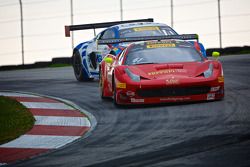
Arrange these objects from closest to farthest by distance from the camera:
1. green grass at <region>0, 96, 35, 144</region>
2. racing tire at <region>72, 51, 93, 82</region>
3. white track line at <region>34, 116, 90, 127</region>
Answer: green grass at <region>0, 96, 35, 144</region>
white track line at <region>34, 116, 90, 127</region>
racing tire at <region>72, 51, 93, 82</region>

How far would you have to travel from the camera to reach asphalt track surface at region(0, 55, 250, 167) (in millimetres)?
7781

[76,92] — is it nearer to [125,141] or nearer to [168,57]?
[168,57]

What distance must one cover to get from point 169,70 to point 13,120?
2.48 m

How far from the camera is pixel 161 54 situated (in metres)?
13.3

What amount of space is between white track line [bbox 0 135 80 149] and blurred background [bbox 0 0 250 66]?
14277 millimetres

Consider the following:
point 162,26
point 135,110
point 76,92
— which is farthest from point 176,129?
point 162,26

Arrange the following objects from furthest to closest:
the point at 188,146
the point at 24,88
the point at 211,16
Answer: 1. the point at 211,16
2. the point at 24,88
3. the point at 188,146

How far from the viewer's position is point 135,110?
12.1 m

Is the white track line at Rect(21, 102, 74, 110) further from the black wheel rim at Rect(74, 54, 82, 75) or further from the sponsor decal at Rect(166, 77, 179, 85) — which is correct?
the black wheel rim at Rect(74, 54, 82, 75)

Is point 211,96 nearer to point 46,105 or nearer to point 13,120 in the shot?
point 46,105

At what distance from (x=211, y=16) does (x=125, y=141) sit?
15.8 metres

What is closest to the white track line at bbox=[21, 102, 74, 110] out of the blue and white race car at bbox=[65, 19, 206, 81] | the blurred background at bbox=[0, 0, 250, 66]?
the blue and white race car at bbox=[65, 19, 206, 81]

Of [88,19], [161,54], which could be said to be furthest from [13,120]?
[88,19]

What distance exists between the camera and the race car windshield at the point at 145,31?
54.7 ft
